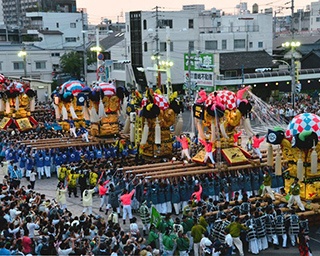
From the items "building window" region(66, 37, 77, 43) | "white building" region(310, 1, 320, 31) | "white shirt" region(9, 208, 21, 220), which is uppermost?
"white building" region(310, 1, 320, 31)

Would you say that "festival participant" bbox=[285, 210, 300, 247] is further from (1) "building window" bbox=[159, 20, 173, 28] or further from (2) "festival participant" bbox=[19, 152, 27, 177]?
(1) "building window" bbox=[159, 20, 173, 28]

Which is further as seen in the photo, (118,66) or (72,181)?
(118,66)

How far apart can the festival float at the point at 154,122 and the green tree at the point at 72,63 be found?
29.5 m

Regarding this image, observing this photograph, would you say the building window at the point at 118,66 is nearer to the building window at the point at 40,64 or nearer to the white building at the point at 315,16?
the building window at the point at 40,64

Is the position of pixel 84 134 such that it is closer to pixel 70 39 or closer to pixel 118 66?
pixel 118 66

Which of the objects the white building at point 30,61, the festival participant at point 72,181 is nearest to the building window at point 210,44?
the white building at point 30,61

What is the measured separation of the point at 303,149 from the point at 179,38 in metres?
32.8

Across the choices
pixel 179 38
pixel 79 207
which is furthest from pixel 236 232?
pixel 179 38

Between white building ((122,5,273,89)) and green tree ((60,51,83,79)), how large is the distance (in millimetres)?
5052

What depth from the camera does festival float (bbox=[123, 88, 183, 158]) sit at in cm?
1916

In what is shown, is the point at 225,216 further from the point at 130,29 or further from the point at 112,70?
the point at 112,70

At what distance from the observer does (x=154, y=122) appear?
1945 centimetres

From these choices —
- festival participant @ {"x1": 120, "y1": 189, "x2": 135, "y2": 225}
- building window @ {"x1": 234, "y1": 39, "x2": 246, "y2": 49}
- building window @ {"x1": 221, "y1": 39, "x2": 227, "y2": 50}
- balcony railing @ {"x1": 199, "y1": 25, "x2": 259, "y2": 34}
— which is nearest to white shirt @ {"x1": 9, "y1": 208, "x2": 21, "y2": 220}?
festival participant @ {"x1": 120, "y1": 189, "x2": 135, "y2": 225}

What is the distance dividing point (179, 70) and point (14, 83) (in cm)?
2156
